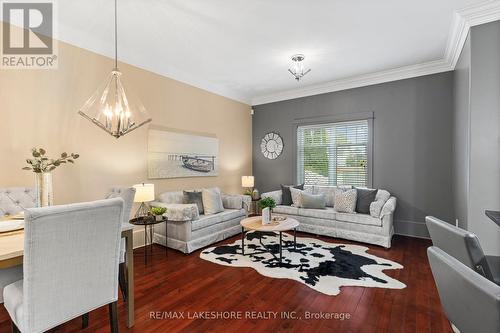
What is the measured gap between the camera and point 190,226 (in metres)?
3.58

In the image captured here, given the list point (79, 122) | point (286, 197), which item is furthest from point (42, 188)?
point (286, 197)

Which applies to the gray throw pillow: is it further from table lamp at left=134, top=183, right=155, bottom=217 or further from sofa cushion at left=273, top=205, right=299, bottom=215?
table lamp at left=134, top=183, right=155, bottom=217

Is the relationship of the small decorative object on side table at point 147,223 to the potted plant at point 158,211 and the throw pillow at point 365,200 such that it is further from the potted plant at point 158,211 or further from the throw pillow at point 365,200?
the throw pillow at point 365,200

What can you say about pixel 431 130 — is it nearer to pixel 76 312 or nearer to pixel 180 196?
pixel 180 196

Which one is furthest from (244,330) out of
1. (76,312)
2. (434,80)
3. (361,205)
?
(434,80)

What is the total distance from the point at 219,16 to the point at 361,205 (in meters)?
3.60

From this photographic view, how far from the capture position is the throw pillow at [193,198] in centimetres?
423

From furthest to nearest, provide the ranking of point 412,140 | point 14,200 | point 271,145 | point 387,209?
point 271,145
point 412,140
point 387,209
point 14,200

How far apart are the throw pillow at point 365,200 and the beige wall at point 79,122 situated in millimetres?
2995

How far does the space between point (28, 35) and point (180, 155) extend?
98.5 inches

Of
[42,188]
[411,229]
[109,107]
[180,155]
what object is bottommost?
[411,229]

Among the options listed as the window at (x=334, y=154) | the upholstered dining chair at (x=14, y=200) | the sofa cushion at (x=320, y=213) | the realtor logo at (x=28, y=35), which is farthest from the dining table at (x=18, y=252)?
the window at (x=334, y=154)

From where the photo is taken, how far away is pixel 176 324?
2.02m

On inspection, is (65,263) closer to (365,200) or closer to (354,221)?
(354,221)
